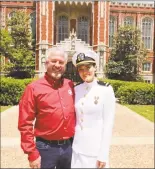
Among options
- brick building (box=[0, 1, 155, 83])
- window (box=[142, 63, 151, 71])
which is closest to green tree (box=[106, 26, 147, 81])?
brick building (box=[0, 1, 155, 83])

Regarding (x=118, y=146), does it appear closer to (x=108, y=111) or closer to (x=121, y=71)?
(x=108, y=111)

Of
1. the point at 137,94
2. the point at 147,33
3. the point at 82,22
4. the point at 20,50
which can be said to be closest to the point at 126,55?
the point at 82,22

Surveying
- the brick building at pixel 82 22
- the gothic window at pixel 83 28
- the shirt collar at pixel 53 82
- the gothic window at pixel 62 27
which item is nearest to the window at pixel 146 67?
the brick building at pixel 82 22

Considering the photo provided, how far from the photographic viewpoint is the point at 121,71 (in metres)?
28.9

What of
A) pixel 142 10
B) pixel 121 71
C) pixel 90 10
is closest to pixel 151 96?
pixel 121 71

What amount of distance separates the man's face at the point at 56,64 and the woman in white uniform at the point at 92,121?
20 cm

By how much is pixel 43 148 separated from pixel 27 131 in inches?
10.1

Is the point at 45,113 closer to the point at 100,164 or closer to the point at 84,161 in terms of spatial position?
the point at 84,161

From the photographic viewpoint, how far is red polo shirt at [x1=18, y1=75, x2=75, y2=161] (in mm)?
2789

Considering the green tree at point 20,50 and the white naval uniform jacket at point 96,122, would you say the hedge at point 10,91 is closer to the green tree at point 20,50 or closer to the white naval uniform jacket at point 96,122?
the green tree at point 20,50

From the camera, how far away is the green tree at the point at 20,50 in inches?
1075

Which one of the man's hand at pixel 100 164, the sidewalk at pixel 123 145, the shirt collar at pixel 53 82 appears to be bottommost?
the sidewalk at pixel 123 145

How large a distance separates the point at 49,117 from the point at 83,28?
103 feet

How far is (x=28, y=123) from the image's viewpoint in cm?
280
